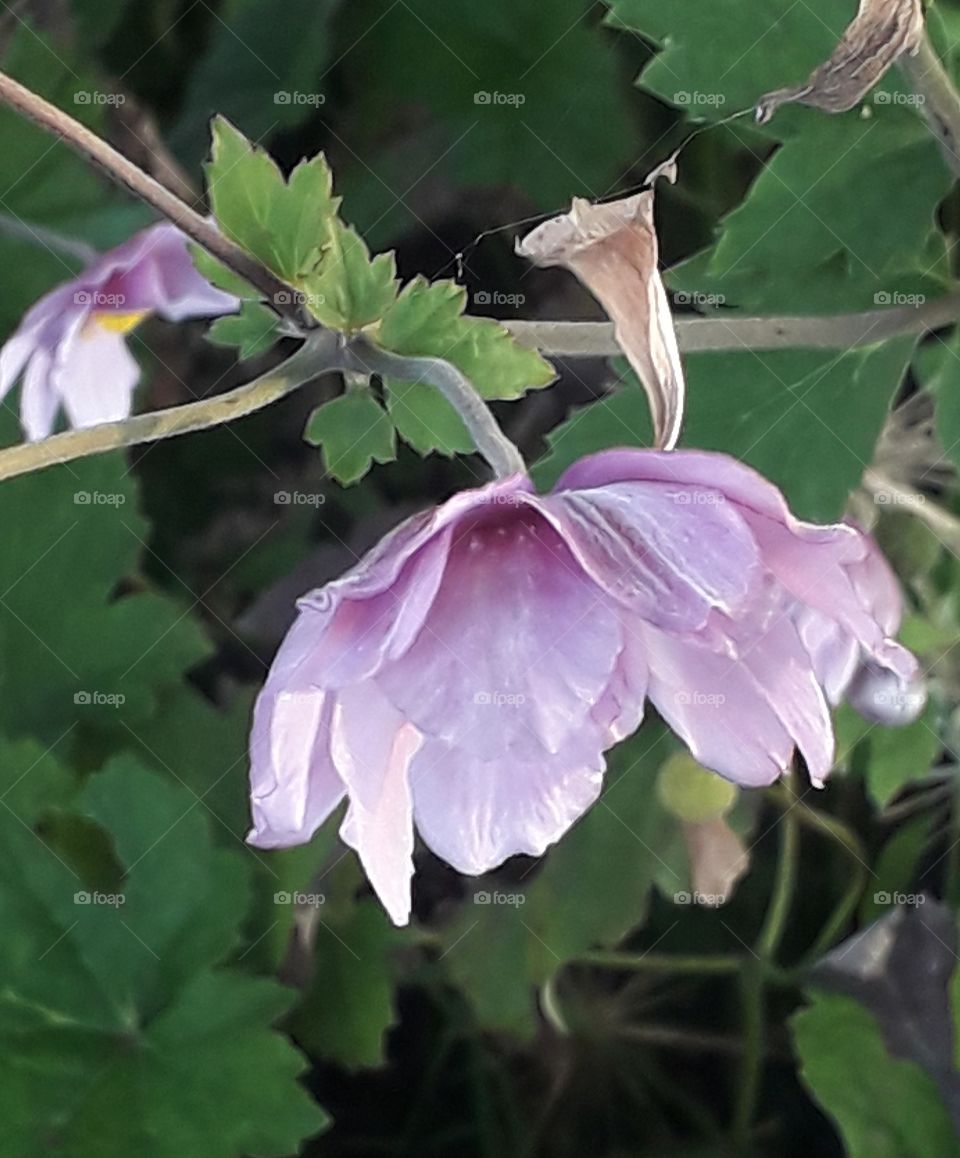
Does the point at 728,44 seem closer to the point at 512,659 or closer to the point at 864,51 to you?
the point at 864,51

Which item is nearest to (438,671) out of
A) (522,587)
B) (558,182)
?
(522,587)

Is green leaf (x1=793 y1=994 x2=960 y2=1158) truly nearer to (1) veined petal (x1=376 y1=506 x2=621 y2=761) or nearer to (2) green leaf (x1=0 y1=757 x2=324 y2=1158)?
(2) green leaf (x1=0 y1=757 x2=324 y2=1158)

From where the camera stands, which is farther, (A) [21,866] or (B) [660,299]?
(A) [21,866]

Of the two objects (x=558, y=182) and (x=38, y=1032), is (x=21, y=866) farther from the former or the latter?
(x=558, y=182)

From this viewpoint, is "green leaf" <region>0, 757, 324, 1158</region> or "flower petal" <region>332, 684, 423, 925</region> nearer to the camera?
"flower petal" <region>332, 684, 423, 925</region>

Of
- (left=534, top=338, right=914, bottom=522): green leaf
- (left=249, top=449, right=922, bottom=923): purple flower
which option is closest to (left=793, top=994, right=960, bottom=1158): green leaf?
(left=534, top=338, right=914, bottom=522): green leaf

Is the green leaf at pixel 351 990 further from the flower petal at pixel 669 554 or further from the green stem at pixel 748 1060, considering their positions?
the flower petal at pixel 669 554
